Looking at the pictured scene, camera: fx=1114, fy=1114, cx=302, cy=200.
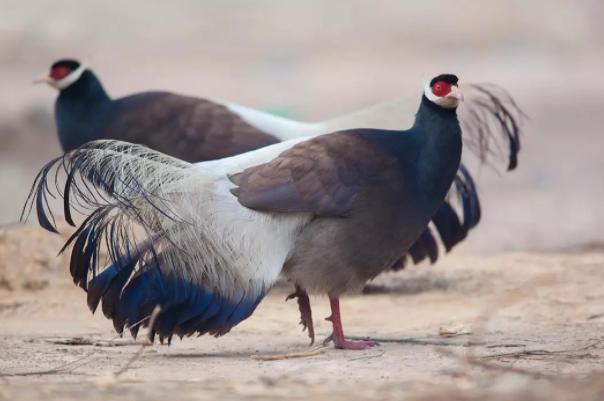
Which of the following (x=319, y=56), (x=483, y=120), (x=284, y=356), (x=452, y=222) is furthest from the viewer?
(x=319, y=56)

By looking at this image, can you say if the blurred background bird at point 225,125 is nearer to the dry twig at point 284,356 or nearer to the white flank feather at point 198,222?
the white flank feather at point 198,222

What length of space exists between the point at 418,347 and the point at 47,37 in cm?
1296

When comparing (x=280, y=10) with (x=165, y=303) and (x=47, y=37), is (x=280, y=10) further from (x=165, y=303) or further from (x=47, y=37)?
(x=165, y=303)

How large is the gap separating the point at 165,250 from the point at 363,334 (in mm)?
1667

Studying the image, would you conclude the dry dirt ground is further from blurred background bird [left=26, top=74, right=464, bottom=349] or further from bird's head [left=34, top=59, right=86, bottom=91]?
bird's head [left=34, top=59, right=86, bottom=91]

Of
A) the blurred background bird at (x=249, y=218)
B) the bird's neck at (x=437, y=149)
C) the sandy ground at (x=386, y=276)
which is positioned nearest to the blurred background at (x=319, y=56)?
the sandy ground at (x=386, y=276)

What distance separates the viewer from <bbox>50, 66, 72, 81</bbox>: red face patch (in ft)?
28.4

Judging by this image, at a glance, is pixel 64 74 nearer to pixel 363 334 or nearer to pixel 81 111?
pixel 81 111

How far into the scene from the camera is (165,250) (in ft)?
17.4

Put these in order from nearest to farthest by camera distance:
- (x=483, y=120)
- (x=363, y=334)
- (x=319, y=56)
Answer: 1. (x=363, y=334)
2. (x=483, y=120)
3. (x=319, y=56)

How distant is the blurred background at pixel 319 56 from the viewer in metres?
14.0

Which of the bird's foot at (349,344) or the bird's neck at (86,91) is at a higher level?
the bird's neck at (86,91)

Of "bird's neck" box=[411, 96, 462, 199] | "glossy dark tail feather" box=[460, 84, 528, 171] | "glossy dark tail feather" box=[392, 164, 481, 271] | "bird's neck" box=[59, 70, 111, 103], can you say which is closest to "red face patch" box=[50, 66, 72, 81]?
"bird's neck" box=[59, 70, 111, 103]

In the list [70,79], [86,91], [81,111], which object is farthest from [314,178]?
[70,79]
